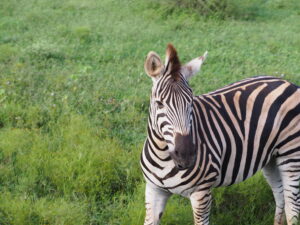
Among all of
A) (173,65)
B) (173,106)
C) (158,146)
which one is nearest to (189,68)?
(173,65)

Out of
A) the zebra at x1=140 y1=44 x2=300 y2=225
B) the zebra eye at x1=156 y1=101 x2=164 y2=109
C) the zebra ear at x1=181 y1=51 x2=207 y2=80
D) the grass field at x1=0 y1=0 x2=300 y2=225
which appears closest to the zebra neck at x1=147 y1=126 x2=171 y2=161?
the zebra at x1=140 y1=44 x2=300 y2=225

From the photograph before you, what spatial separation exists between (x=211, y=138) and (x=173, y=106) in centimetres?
58

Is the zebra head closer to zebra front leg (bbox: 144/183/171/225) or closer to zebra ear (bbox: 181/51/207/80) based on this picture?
zebra ear (bbox: 181/51/207/80)

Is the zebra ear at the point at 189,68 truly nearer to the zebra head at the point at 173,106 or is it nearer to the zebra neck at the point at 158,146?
the zebra head at the point at 173,106

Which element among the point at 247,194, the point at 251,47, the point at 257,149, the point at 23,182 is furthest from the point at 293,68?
the point at 23,182

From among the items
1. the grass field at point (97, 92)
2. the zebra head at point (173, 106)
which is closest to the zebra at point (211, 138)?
the zebra head at point (173, 106)

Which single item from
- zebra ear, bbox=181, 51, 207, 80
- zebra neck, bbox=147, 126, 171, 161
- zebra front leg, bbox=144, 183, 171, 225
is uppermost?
zebra ear, bbox=181, 51, 207, 80

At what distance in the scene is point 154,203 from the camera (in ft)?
10.1

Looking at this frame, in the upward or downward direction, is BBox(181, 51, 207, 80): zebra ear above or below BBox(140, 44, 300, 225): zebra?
above

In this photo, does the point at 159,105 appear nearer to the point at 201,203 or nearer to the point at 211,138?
the point at 211,138

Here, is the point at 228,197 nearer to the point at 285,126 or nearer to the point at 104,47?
the point at 285,126

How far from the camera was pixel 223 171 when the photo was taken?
304 centimetres

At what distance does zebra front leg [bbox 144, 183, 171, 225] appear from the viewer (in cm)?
303

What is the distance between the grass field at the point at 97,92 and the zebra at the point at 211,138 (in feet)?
1.85
